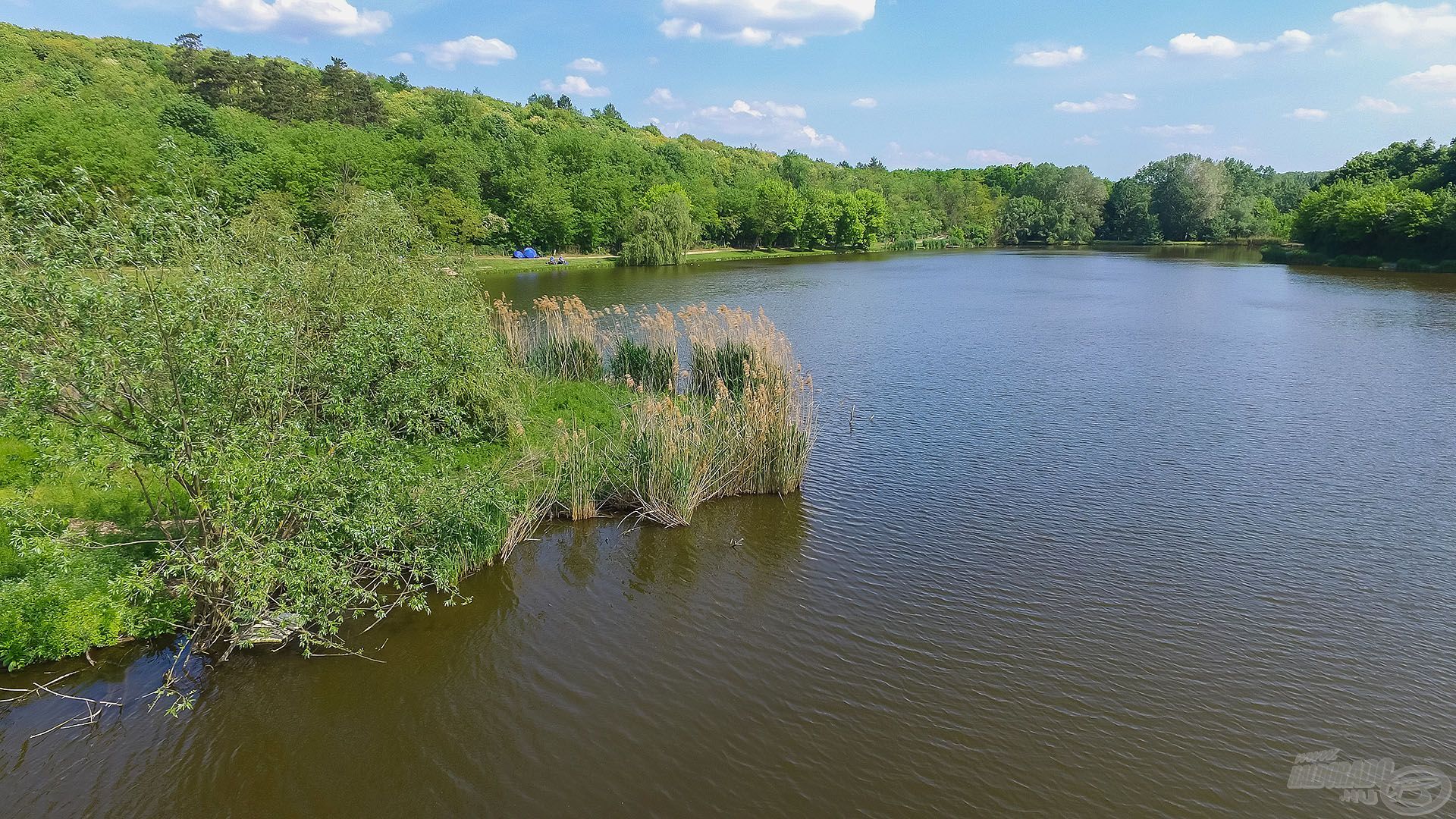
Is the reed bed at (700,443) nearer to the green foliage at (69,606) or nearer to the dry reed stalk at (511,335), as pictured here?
the dry reed stalk at (511,335)

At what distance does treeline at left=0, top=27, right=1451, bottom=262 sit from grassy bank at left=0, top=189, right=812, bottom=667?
26.2 metres

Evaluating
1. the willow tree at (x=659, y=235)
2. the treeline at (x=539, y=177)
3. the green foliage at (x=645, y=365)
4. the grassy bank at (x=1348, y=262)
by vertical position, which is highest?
the treeline at (x=539, y=177)

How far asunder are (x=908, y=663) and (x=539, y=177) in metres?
77.4

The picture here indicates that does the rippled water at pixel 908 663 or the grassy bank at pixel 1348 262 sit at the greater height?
A: the grassy bank at pixel 1348 262

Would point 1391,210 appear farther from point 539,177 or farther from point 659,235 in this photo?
point 539,177

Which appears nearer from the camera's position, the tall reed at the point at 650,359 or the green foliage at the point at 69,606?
the green foliage at the point at 69,606

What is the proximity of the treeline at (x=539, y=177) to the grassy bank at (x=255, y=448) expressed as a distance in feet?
86.0

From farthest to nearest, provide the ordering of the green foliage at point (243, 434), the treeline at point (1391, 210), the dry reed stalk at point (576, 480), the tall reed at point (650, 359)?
the treeline at point (1391, 210) → the tall reed at point (650, 359) → the dry reed stalk at point (576, 480) → the green foliage at point (243, 434)

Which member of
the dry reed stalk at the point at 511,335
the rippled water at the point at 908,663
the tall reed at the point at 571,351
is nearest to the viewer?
the rippled water at the point at 908,663

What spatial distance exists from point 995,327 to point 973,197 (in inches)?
4483

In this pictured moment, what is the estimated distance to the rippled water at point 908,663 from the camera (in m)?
6.66

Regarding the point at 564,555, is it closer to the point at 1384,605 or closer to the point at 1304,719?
the point at 1304,719

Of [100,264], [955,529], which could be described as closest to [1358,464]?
[955,529]

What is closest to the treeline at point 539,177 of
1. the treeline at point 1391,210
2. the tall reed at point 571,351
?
the treeline at point 1391,210
